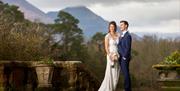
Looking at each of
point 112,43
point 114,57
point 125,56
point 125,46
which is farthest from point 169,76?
point 112,43

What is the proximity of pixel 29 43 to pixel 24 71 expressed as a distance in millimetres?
5927

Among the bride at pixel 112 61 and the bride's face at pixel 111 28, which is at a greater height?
the bride's face at pixel 111 28

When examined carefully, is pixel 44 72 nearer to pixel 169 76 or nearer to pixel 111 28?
pixel 111 28

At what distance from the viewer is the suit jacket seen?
11123mm

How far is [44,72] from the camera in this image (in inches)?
521

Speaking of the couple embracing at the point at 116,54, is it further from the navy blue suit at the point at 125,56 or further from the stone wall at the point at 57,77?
the stone wall at the point at 57,77

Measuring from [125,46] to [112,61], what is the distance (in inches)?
16.2

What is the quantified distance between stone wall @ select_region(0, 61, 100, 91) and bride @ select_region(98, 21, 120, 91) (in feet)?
7.38

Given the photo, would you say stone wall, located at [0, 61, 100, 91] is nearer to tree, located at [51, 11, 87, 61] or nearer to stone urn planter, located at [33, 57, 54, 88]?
stone urn planter, located at [33, 57, 54, 88]

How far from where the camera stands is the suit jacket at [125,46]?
11123 millimetres

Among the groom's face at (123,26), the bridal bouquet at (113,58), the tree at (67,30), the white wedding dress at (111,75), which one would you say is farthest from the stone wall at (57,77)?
the tree at (67,30)

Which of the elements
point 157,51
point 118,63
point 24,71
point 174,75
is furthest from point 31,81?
point 157,51

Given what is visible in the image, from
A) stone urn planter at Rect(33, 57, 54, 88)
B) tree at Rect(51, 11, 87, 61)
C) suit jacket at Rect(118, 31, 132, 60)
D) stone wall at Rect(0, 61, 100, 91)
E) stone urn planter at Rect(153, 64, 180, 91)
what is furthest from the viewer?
tree at Rect(51, 11, 87, 61)

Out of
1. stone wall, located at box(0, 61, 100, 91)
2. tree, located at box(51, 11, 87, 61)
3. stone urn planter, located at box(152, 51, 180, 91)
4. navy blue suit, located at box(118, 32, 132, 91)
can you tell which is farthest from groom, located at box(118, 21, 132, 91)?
tree, located at box(51, 11, 87, 61)
